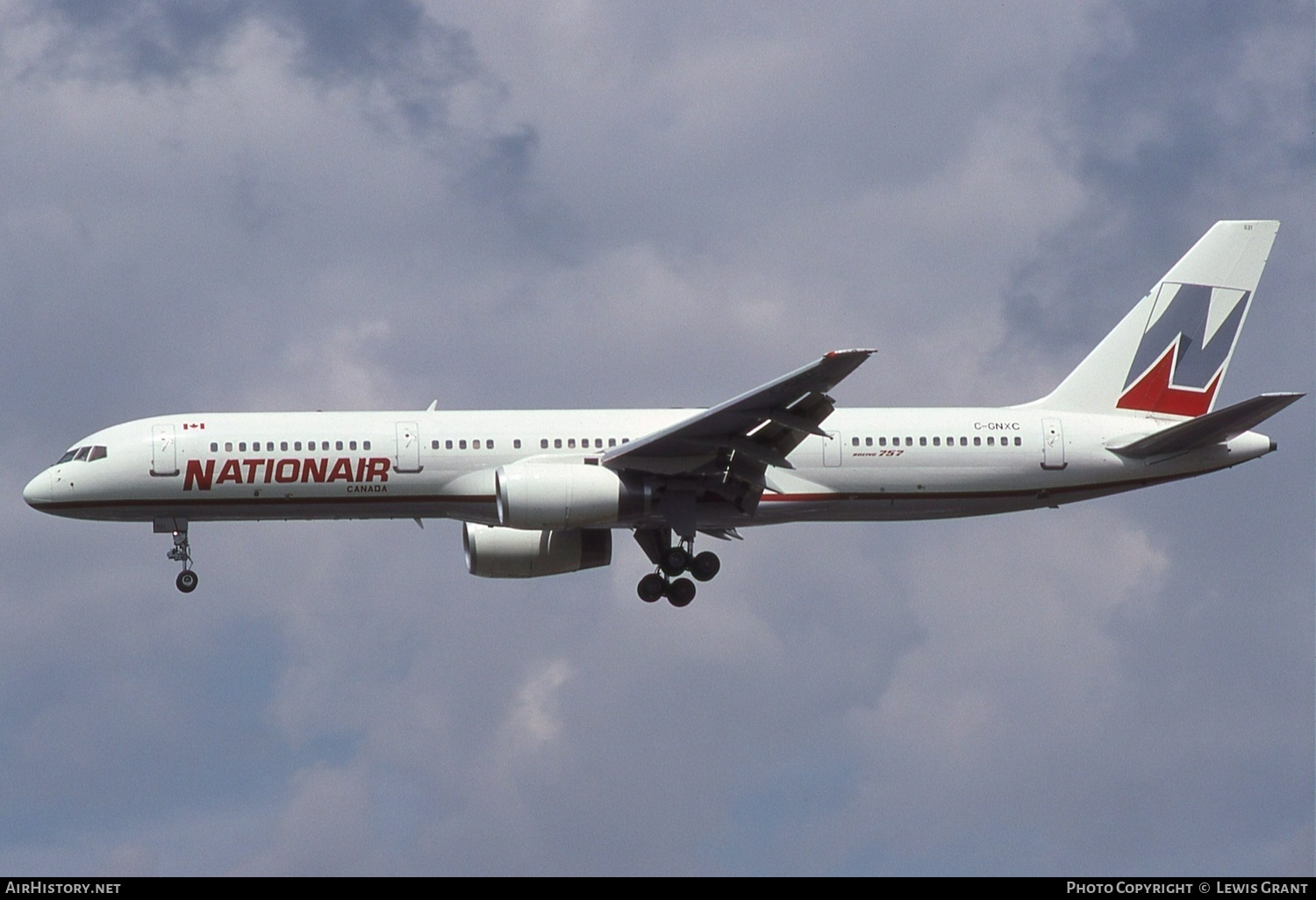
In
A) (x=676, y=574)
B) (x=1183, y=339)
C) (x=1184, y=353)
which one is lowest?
(x=676, y=574)

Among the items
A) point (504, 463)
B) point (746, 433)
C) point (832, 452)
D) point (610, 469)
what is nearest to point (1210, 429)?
point (832, 452)

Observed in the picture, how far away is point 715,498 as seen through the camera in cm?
4103

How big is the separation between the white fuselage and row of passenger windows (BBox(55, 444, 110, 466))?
0.39 feet

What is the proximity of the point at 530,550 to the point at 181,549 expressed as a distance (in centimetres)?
821

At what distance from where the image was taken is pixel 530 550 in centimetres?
4334

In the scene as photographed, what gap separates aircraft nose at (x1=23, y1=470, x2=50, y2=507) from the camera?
134 ft

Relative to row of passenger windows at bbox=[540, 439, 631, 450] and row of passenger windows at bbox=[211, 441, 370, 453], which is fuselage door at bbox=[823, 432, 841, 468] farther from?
row of passenger windows at bbox=[211, 441, 370, 453]

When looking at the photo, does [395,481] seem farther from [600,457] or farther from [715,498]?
[715,498]

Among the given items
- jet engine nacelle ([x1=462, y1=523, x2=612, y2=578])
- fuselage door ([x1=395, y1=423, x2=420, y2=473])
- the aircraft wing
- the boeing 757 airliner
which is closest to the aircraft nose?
the boeing 757 airliner

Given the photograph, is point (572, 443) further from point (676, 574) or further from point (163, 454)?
point (163, 454)

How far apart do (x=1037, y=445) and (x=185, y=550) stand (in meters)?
20.1
